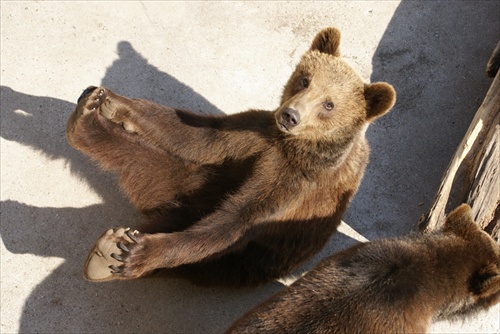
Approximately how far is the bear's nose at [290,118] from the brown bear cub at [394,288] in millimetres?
863

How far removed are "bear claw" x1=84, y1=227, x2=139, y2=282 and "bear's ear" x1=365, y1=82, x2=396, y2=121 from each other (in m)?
1.74

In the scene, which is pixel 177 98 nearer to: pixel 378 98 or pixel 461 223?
pixel 378 98

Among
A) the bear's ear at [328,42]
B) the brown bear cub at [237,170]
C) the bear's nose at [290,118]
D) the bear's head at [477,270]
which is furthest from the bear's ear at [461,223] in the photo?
the bear's ear at [328,42]

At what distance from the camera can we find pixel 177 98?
5723mm

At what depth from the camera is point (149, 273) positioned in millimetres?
4566

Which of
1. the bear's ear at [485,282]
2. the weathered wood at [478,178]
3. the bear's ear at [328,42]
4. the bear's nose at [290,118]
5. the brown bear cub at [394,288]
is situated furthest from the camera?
the weathered wood at [478,178]

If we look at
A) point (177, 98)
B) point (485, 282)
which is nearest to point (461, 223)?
point (485, 282)

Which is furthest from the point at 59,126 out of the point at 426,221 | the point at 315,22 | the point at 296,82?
the point at 426,221

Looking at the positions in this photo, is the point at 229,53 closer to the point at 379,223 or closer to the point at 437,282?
the point at 379,223

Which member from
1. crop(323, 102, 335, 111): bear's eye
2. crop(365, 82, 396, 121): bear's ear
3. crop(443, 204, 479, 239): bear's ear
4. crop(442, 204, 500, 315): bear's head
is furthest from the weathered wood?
crop(323, 102, 335, 111): bear's eye

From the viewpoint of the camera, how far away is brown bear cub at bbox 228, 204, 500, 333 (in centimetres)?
375

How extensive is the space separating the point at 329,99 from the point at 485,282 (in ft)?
4.87

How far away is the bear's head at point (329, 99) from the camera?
172 inches

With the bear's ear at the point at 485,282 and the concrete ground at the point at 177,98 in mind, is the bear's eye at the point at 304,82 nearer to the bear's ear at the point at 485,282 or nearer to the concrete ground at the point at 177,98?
the concrete ground at the point at 177,98
